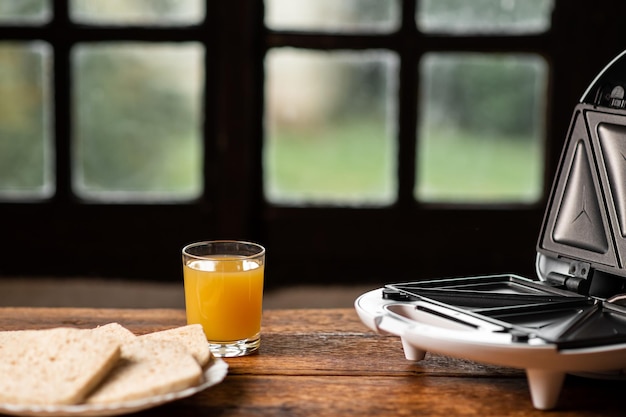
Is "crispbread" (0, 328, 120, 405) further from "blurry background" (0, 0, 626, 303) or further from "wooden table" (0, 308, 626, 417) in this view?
"blurry background" (0, 0, 626, 303)

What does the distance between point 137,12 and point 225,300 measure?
125 cm

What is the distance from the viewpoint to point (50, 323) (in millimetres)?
1349

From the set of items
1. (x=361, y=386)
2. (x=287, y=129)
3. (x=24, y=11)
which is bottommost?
(x=361, y=386)

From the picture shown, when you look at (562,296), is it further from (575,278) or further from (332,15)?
(332,15)

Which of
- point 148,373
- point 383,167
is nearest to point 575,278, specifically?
point 148,373

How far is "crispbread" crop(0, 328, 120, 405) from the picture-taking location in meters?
0.92

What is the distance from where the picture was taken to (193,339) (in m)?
1.10

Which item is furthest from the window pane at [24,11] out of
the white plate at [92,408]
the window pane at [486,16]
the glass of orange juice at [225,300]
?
the white plate at [92,408]

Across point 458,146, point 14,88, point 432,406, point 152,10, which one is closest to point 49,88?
point 14,88

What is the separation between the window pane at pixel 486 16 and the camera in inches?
87.7

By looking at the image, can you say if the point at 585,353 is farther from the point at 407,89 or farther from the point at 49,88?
the point at 49,88

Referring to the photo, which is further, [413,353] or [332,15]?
[332,15]

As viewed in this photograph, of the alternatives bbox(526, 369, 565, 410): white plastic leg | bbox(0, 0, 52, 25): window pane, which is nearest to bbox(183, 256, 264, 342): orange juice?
bbox(526, 369, 565, 410): white plastic leg

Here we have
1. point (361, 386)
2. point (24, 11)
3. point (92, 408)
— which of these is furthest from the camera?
point (24, 11)
